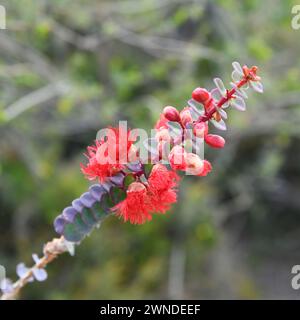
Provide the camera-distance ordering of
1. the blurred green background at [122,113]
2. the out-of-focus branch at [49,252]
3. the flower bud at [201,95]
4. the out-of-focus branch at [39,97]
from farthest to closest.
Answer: the blurred green background at [122,113] < the out-of-focus branch at [39,97] < the out-of-focus branch at [49,252] < the flower bud at [201,95]

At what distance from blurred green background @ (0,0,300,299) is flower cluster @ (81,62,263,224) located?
1.46 meters

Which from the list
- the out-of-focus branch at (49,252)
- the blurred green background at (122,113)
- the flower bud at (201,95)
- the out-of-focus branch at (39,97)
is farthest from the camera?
the blurred green background at (122,113)

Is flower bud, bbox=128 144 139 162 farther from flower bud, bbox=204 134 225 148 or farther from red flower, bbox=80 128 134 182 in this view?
flower bud, bbox=204 134 225 148

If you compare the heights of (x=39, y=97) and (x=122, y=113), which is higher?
(x=122, y=113)

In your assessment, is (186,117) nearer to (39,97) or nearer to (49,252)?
(49,252)

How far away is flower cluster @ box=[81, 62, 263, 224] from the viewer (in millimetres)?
746

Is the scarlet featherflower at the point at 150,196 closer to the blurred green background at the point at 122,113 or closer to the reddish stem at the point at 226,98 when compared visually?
the reddish stem at the point at 226,98

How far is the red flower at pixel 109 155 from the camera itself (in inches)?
30.8

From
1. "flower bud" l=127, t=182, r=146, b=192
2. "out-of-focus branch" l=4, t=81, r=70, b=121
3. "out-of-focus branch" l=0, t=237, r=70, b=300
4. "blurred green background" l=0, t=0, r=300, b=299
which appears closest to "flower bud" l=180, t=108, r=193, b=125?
"flower bud" l=127, t=182, r=146, b=192

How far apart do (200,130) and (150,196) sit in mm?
126

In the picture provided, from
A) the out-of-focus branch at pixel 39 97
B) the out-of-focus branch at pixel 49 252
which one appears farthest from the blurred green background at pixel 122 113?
the out-of-focus branch at pixel 49 252

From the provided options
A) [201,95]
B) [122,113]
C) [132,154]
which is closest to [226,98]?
[201,95]

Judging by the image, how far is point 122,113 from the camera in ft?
9.89
